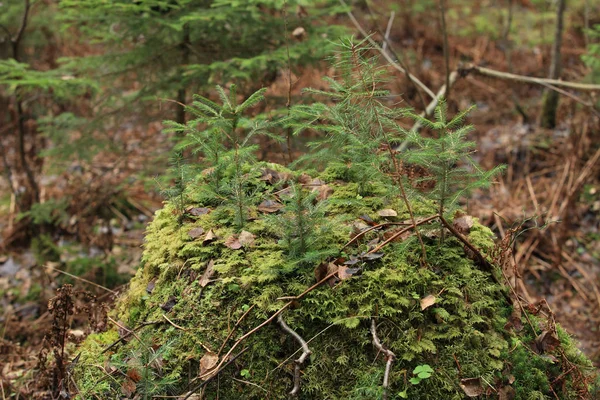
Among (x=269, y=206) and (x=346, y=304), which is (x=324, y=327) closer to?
(x=346, y=304)

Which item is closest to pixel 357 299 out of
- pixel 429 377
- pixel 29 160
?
pixel 429 377

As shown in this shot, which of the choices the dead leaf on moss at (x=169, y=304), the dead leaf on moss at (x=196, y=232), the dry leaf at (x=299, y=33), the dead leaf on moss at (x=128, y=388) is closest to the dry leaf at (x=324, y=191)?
the dead leaf on moss at (x=196, y=232)

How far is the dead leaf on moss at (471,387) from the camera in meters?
2.21

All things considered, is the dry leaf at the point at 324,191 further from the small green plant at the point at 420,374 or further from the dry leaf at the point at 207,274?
the small green plant at the point at 420,374

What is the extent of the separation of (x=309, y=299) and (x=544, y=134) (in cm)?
612

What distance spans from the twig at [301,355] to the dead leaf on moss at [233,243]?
46 cm

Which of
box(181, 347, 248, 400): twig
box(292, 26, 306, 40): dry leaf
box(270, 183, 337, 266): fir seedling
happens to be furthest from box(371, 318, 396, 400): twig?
box(292, 26, 306, 40): dry leaf

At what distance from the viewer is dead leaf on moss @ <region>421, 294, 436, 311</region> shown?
7.72ft

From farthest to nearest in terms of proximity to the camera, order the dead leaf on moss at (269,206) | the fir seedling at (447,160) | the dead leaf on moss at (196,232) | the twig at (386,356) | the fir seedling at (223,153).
A: the dead leaf on moss at (269,206)
the dead leaf on moss at (196,232)
the fir seedling at (223,153)
the fir seedling at (447,160)
the twig at (386,356)

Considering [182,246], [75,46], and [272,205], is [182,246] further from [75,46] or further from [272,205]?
[75,46]

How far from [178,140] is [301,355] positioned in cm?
365

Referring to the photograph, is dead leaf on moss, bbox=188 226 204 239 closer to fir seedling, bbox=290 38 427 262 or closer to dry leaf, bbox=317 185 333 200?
dry leaf, bbox=317 185 333 200

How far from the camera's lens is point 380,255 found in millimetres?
2533

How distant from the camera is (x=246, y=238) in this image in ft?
8.85
